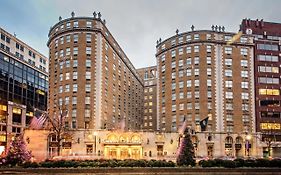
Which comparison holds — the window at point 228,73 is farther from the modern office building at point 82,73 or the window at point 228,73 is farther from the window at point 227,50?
the modern office building at point 82,73

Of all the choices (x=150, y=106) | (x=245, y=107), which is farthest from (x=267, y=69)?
(x=150, y=106)

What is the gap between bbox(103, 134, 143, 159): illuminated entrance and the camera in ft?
248

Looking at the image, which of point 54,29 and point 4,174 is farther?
point 54,29

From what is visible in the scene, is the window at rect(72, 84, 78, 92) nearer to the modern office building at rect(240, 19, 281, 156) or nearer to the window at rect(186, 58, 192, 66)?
the window at rect(186, 58, 192, 66)

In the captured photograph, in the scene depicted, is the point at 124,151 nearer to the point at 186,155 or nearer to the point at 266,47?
the point at 186,155

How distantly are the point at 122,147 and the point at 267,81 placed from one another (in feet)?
137

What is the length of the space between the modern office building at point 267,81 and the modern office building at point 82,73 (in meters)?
37.7

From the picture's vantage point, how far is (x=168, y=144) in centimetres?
7794

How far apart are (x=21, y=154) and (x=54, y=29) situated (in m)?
47.6

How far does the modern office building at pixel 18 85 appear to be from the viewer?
11038 centimetres

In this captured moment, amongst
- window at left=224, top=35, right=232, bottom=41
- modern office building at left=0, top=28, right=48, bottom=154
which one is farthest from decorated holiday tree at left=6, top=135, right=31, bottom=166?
window at left=224, top=35, right=232, bottom=41

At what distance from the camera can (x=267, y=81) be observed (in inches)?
3511

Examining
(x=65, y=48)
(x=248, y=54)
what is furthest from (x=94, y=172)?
(x=248, y=54)

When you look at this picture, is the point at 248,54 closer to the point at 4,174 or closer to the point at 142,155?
the point at 142,155
